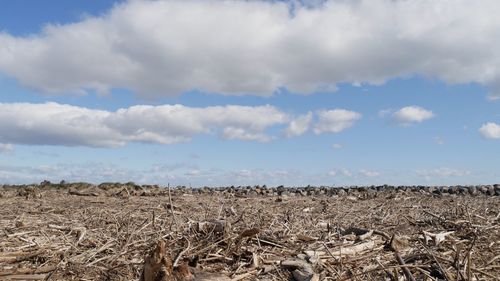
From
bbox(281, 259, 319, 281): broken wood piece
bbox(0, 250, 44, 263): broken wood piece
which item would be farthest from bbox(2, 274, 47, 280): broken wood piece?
bbox(281, 259, 319, 281): broken wood piece

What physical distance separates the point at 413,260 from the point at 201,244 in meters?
1.98

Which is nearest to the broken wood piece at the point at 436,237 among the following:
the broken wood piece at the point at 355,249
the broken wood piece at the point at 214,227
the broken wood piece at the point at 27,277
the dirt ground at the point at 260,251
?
the dirt ground at the point at 260,251

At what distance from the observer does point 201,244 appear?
5.02 m

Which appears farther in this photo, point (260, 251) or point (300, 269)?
point (260, 251)

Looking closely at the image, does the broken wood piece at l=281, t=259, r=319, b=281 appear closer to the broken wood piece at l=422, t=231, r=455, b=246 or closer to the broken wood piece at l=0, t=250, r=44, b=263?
the broken wood piece at l=422, t=231, r=455, b=246

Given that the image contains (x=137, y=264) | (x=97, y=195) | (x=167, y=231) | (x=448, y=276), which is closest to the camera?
(x=448, y=276)

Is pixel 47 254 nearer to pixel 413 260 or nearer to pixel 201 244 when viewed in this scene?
pixel 201 244

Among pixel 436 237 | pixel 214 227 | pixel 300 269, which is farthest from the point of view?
pixel 436 237

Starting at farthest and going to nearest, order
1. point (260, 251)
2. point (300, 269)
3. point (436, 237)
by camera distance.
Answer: point (436, 237), point (260, 251), point (300, 269)

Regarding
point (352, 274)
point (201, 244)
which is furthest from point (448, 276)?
point (201, 244)

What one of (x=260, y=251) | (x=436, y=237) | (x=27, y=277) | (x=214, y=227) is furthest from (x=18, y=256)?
(x=436, y=237)

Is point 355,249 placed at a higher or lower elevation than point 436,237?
lower

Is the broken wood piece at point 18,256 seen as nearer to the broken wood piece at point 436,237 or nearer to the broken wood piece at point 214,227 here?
the broken wood piece at point 214,227

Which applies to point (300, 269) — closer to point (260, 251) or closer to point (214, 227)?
point (260, 251)
